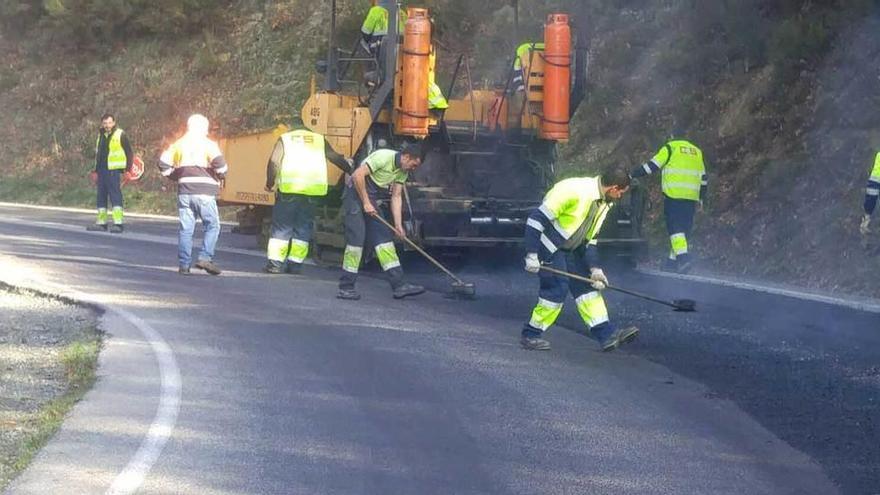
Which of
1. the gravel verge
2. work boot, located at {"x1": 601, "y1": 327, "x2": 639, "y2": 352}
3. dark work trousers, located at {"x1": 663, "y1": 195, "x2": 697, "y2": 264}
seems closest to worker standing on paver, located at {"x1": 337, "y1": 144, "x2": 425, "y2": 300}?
the gravel verge

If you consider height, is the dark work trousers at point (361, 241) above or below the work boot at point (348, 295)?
above

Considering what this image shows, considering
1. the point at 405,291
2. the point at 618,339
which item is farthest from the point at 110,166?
the point at 618,339

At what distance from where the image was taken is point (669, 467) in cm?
710

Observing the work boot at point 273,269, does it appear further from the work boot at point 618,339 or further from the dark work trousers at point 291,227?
the work boot at point 618,339

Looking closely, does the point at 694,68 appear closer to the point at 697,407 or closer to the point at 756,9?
the point at 756,9

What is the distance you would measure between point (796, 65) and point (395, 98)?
7.09m

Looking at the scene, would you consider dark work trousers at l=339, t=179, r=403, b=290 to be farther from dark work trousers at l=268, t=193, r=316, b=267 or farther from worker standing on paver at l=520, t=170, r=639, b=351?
worker standing on paver at l=520, t=170, r=639, b=351

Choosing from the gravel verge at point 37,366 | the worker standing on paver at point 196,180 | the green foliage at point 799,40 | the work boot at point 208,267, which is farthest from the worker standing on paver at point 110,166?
the green foliage at point 799,40

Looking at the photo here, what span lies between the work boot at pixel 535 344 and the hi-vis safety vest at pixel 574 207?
2.35ft

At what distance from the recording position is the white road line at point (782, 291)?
13.1 metres

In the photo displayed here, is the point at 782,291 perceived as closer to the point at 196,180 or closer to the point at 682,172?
the point at 682,172

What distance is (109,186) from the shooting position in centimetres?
1992

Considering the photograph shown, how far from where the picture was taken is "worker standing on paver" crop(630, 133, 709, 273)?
1569 centimetres

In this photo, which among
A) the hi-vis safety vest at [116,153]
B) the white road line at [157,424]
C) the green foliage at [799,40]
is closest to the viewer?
the white road line at [157,424]
